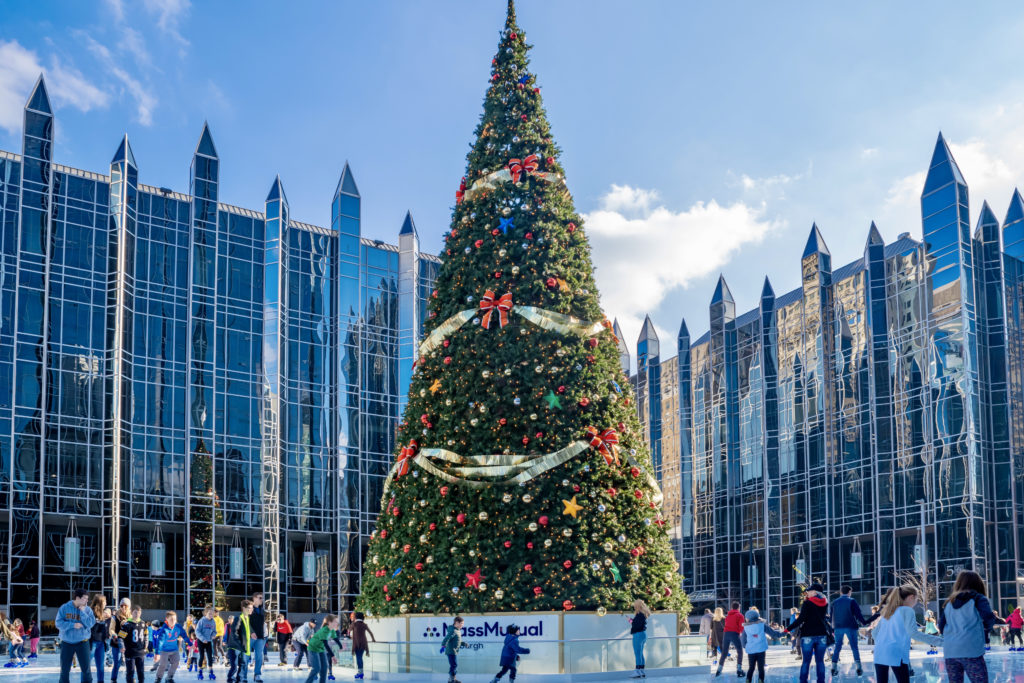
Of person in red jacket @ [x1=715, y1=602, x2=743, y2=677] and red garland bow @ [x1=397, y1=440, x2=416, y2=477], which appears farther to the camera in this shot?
red garland bow @ [x1=397, y1=440, x2=416, y2=477]

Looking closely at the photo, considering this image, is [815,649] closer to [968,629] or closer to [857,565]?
[968,629]

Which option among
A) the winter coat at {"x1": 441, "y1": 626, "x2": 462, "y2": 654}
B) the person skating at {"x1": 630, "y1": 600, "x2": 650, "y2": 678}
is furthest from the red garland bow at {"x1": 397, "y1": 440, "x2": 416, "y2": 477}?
the person skating at {"x1": 630, "y1": 600, "x2": 650, "y2": 678}

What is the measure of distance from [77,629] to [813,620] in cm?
922


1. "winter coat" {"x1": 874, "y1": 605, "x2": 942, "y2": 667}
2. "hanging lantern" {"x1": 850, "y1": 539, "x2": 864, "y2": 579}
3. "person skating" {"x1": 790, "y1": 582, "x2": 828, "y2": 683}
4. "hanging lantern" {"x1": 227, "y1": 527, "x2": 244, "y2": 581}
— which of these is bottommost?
"hanging lantern" {"x1": 850, "y1": 539, "x2": 864, "y2": 579}

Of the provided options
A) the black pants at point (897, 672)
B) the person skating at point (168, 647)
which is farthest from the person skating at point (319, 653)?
the black pants at point (897, 672)

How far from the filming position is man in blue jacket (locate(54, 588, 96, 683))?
43.5 ft

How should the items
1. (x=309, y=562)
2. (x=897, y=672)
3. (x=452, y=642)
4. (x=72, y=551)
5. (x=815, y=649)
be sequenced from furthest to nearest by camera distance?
1. (x=309, y=562)
2. (x=72, y=551)
3. (x=452, y=642)
4. (x=815, y=649)
5. (x=897, y=672)

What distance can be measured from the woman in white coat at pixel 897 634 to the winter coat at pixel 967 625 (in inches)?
13.9

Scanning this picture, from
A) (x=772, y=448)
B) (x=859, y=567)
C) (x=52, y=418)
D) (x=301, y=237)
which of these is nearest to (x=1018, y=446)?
(x=859, y=567)

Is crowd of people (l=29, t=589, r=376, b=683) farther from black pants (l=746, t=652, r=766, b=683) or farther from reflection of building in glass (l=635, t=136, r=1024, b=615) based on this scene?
reflection of building in glass (l=635, t=136, r=1024, b=615)

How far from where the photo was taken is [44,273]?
42.7m

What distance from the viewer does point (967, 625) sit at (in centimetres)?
801

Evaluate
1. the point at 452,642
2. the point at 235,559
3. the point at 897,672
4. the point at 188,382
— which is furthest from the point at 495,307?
the point at 235,559

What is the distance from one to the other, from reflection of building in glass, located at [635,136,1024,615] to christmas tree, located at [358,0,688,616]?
31098mm
